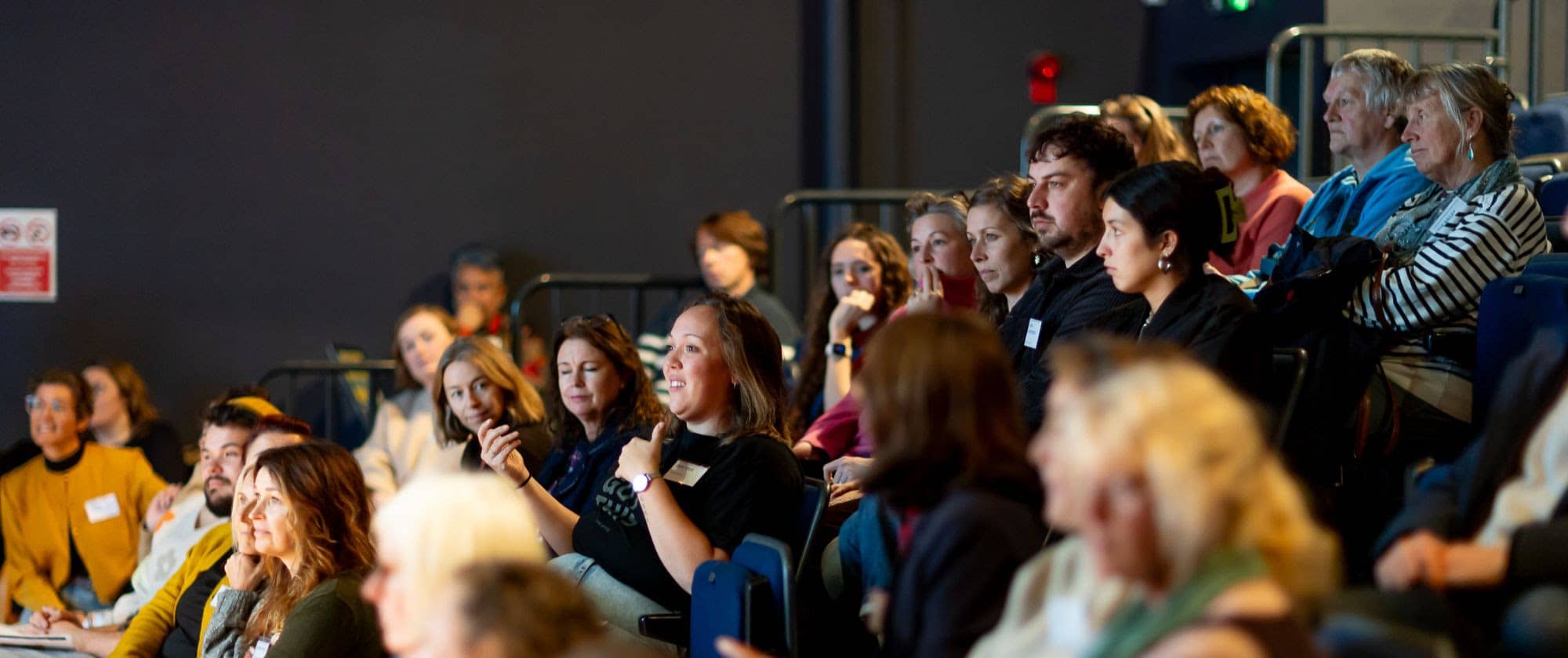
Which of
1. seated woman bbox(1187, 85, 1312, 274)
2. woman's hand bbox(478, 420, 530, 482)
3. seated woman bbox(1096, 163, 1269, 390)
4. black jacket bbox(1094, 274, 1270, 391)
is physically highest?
seated woman bbox(1187, 85, 1312, 274)

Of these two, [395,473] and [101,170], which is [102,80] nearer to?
[101,170]

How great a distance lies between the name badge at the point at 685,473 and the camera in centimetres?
298

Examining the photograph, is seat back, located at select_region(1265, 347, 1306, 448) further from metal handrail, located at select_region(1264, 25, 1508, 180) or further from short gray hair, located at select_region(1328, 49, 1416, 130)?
metal handrail, located at select_region(1264, 25, 1508, 180)

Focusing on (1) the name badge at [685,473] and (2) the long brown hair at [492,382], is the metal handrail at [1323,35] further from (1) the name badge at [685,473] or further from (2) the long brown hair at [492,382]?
(1) the name badge at [685,473]

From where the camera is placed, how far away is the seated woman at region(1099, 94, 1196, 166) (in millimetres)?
4094

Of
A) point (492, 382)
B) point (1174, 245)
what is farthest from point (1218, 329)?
point (492, 382)

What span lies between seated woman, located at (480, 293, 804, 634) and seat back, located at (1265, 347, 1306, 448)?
915mm

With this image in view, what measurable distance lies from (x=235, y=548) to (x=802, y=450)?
132 centimetres

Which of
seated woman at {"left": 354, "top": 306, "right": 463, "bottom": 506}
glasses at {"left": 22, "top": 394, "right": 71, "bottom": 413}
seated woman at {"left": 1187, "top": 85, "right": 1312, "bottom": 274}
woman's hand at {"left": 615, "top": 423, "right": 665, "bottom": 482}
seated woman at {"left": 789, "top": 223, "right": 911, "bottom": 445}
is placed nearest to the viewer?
woman's hand at {"left": 615, "top": 423, "right": 665, "bottom": 482}

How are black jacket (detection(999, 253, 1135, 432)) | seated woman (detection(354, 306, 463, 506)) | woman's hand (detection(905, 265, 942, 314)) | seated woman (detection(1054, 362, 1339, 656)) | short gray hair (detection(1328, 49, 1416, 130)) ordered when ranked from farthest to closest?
seated woman (detection(354, 306, 463, 506)), short gray hair (detection(1328, 49, 1416, 130)), woman's hand (detection(905, 265, 942, 314)), black jacket (detection(999, 253, 1135, 432)), seated woman (detection(1054, 362, 1339, 656))

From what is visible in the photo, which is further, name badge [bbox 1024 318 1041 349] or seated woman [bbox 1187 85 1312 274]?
seated woman [bbox 1187 85 1312 274]

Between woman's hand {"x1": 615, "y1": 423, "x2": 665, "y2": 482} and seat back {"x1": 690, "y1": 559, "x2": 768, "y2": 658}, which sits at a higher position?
woman's hand {"x1": 615, "y1": 423, "x2": 665, "y2": 482}

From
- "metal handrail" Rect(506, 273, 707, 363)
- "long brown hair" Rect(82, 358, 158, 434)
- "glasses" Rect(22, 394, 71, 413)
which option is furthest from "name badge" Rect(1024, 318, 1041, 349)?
"long brown hair" Rect(82, 358, 158, 434)

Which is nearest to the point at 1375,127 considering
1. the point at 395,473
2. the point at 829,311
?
the point at 829,311
